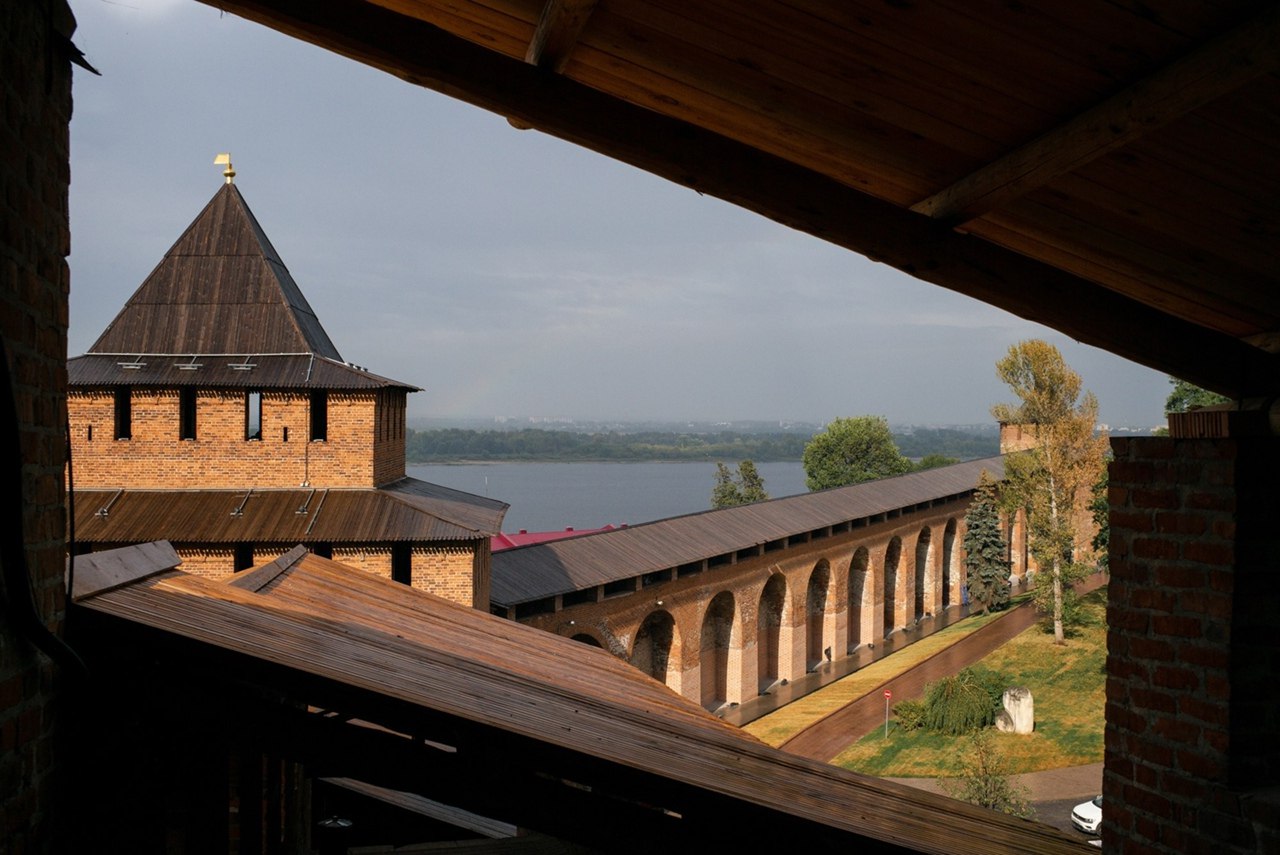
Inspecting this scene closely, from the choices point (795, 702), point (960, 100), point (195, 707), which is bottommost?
point (795, 702)

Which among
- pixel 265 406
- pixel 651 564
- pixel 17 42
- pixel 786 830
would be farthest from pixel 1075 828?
pixel 17 42

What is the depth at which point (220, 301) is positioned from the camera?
12.4 meters

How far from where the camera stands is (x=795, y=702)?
59.4ft

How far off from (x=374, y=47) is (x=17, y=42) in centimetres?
82

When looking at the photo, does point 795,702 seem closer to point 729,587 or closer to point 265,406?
point 729,587

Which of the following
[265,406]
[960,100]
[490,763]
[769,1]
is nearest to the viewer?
[769,1]

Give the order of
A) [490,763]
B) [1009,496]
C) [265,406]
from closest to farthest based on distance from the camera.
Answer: [490,763] < [265,406] < [1009,496]

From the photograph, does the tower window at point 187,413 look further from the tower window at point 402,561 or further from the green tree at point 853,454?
the green tree at point 853,454

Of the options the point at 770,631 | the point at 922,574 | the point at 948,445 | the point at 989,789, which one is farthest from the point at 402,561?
the point at 948,445

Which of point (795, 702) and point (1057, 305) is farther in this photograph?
point (795, 702)

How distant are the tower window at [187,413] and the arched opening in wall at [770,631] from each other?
1087 centimetres

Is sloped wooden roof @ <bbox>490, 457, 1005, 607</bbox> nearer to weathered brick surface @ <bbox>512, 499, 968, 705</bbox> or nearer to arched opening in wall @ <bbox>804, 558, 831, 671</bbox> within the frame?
weathered brick surface @ <bbox>512, 499, 968, 705</bbox>

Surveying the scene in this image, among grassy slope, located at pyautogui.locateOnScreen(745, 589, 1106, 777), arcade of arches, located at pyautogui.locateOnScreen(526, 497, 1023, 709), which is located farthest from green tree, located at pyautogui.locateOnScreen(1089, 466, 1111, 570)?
arcade of arches, located at pyautogui.locateOnScreen(526, 497, 1023, 709)

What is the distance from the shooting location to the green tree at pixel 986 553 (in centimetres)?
2530
